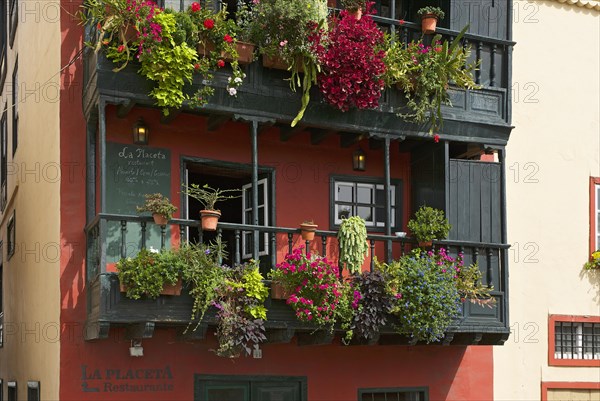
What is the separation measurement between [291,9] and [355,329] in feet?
14.0

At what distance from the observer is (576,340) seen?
54.0 feet

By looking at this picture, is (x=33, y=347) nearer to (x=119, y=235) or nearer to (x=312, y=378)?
→ (x=119, y=235)

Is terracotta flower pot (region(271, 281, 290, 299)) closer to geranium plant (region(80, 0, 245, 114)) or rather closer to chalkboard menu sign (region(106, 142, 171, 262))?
chalkboard menu sign (region(106, 142, 171, 262))

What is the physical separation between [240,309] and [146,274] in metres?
1.32

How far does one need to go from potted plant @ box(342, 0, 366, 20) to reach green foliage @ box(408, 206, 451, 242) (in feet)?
9.62

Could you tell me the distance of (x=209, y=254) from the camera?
12.5 m

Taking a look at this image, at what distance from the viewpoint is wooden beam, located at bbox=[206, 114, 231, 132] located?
13.2 metres

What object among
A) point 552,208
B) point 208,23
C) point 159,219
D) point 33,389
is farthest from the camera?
point 552,208

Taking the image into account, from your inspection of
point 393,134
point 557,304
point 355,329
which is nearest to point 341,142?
point 393,134

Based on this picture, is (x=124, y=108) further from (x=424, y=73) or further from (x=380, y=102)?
(x=424, y=73)

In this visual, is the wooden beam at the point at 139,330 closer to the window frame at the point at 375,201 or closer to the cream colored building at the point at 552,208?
the window frame at the point at 375,201

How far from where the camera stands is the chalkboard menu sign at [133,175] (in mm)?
13305

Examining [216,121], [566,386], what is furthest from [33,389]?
[566,386]

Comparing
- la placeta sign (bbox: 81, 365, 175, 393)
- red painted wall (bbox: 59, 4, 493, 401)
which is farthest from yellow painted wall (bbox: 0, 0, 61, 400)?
la placeta sign (bbox: 81, 365, 175, 393)
